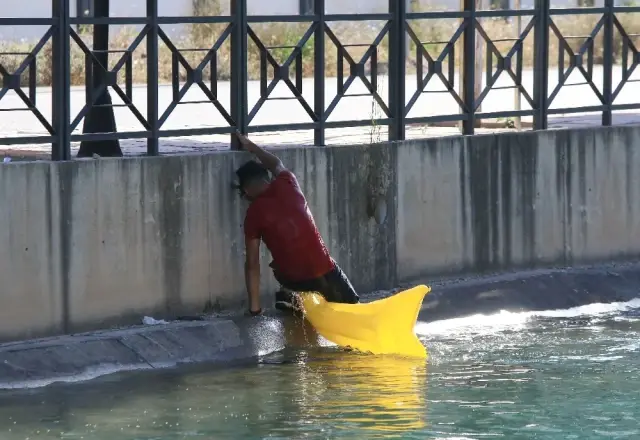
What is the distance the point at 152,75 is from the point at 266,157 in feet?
3.35

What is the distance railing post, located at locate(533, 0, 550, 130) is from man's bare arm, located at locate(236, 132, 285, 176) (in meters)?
3.25

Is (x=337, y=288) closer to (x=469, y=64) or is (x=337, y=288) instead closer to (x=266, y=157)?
(x=266, y=157)

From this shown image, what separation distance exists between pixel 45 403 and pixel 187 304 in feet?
6.12

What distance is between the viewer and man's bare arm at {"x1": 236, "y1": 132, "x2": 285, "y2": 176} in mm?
10984

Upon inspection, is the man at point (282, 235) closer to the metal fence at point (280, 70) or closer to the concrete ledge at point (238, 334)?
the concrete ledge at point (238, 334)

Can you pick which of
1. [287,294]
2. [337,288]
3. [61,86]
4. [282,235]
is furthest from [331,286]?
[61,86]

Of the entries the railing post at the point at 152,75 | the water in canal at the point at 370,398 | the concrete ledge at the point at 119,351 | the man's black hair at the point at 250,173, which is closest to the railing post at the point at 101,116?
the railing post at the point at 152,75

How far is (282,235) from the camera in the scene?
427 inches

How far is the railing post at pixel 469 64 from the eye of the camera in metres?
12.7

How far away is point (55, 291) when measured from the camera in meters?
10.1

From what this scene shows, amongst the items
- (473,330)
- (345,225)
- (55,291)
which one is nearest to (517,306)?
(473,330)

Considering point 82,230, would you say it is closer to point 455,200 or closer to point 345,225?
point 345,225

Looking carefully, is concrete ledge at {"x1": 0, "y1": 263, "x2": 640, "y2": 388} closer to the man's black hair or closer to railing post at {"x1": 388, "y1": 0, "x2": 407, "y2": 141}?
the man's black hair

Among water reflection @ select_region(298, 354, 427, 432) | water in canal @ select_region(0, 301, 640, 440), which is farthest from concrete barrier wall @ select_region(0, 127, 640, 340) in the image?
water reflection @ select_region(298, 354, 427, 432)
